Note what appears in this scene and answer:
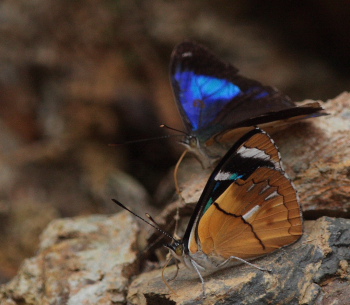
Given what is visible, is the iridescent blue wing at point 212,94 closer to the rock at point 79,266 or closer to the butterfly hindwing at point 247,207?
the butterfly hindwing at point 247,207

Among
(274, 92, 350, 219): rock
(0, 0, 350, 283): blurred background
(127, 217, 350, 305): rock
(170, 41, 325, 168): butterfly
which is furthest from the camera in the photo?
(0, 0, 350, 283): blurred background

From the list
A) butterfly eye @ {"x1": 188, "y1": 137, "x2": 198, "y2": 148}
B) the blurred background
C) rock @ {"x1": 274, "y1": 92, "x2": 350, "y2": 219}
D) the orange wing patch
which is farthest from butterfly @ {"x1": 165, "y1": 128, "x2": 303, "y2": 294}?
the blurred background

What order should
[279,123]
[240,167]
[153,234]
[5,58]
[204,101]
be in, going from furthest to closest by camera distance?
1. [5,58]
2. [204,101]
3. [153,234]
4. [279,123]
5. [240,167]

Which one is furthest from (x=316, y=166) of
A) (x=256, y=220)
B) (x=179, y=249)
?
(x=179, y=249)

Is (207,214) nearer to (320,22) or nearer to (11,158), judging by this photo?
(11,158)

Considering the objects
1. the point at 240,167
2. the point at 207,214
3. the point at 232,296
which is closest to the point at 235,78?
the point at 240,167

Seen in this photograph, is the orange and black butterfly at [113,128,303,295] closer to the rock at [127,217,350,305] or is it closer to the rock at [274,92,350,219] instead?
the rock at [127,217,350,305]

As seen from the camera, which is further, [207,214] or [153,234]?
[153,234]
